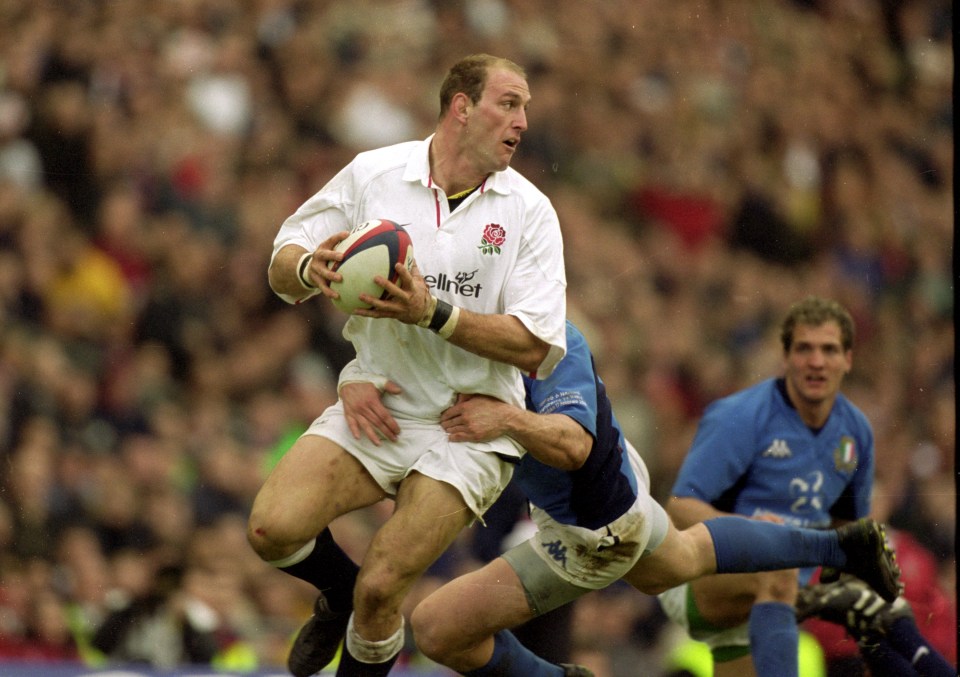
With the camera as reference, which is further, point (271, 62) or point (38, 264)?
point (271, 62)

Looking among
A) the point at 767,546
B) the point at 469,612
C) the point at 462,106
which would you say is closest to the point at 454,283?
the point at 462,106

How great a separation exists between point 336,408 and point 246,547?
263cm

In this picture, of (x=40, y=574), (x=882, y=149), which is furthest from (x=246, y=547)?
(x=882, y=149)

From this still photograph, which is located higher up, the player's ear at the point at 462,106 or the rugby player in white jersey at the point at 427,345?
the player's ear at the point at 462,106

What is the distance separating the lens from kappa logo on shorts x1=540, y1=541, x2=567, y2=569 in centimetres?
406

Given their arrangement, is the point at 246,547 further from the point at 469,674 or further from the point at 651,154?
the point at 651,154

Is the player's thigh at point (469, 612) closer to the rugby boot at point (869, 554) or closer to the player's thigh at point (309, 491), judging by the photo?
the player's thigh at point (309, 491)

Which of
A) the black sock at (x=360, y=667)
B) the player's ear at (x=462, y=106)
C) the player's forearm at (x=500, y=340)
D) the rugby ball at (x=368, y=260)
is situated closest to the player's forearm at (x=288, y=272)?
the rugby ball at (x=368, y=260)

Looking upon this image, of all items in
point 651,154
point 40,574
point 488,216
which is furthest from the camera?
point 651,154

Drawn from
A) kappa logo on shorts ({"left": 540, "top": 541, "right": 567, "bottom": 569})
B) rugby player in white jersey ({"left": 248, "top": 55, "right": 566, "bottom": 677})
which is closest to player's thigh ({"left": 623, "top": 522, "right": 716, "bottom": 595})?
kappa logo on shorts ({"left": 540, "top": 541, "right": 567, "bottom": 569})

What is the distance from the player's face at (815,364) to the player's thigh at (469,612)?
1.29m

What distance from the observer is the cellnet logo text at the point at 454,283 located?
11.9 feet

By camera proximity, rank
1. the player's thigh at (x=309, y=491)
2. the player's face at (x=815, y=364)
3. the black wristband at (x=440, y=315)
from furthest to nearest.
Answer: the player's face at (x=815, y=364), the player's thigh at (x=309, y=491), the black wristband at (x=440, y=315)

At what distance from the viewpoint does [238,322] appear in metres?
6.50
